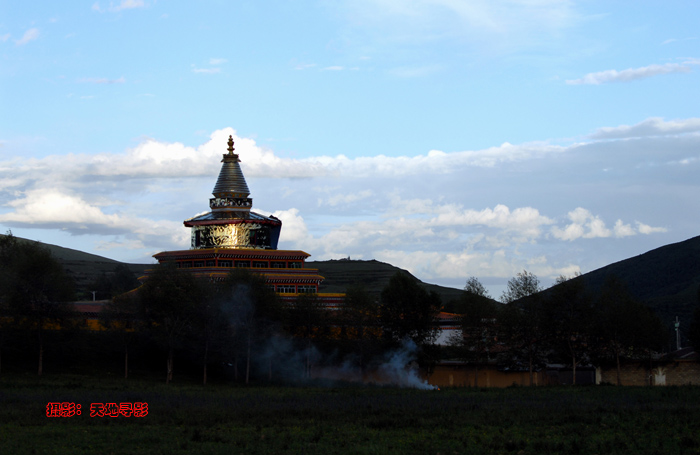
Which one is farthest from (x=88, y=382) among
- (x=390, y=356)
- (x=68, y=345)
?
(x=390, y=356)

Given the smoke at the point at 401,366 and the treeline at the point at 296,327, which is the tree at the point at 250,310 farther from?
the smoke at the point at 401,366

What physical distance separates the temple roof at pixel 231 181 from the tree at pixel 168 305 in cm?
2438

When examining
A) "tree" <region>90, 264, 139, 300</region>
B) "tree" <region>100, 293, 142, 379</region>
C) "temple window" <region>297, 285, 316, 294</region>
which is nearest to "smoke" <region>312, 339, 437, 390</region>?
"temple window" <region>297, 285, 316, 294</region>

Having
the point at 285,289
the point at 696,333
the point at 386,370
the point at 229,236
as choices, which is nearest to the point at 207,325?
the point at 386,370

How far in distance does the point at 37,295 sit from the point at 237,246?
29.7 metres

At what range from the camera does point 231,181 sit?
105 m

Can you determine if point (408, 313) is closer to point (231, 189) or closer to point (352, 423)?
point (231, 189)

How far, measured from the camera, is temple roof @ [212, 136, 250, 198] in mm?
104250

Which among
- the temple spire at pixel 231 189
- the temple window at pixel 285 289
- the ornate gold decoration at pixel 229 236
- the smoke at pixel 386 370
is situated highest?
the temple spire at pixel 231 189

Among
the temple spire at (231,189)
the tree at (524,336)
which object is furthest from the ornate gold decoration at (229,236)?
the tree at (524,336)

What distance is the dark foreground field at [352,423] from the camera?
38.2 metres

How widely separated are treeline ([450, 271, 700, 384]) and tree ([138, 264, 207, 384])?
27.0 m

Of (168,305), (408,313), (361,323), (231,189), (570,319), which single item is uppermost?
(231,189)

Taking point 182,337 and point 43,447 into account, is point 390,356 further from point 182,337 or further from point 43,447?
point 43,447
